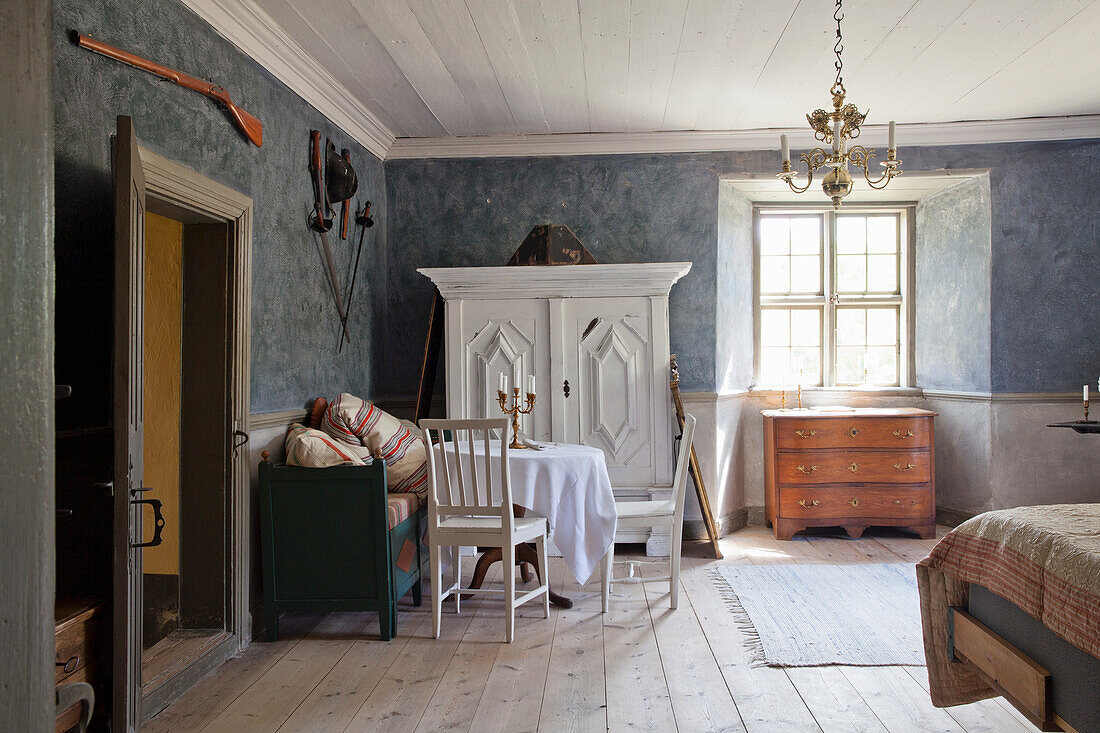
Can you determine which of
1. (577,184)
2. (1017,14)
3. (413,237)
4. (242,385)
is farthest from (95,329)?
(1017,14)

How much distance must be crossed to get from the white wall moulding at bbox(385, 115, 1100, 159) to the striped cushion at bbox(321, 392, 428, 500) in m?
2.29

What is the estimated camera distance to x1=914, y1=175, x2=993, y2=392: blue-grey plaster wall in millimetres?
5469

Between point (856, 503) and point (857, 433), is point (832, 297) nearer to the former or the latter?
point (857, 433)

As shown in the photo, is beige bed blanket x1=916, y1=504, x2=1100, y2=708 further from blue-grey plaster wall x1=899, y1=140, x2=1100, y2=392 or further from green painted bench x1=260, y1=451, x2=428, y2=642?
blue-grey plaster wall x1=899, y1=140, x2=1100, y2=392

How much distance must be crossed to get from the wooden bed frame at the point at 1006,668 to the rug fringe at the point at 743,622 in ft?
3.04

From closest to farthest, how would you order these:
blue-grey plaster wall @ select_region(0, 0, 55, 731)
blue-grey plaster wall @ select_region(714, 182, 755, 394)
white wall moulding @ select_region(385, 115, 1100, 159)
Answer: blue-grey plaster wall @ select_region(0, 0, 55, 731) → white wall moulding @ select_region(385, 115, 1100, 159) → blue-grey plaster wall @ select_region(714, 182, 755, 394)

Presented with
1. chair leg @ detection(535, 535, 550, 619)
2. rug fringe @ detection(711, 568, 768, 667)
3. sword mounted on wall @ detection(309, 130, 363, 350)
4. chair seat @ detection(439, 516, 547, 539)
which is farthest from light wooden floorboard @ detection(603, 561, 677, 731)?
sword mounted on wall @ detection(309, 130, 363, 350)

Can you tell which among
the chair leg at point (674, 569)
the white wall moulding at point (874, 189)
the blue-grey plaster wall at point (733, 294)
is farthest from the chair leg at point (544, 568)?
the white wall moulding at point (874, 189)

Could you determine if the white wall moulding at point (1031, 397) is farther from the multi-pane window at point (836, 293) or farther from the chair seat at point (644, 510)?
the chair seat at point (644, 510)

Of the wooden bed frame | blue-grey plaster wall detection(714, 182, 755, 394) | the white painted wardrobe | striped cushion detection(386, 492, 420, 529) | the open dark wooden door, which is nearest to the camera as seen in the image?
the wooden bed frame

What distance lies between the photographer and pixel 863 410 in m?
5.69

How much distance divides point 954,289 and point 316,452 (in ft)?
16.0

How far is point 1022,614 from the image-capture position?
2.10 metres

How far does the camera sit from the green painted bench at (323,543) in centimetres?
349
